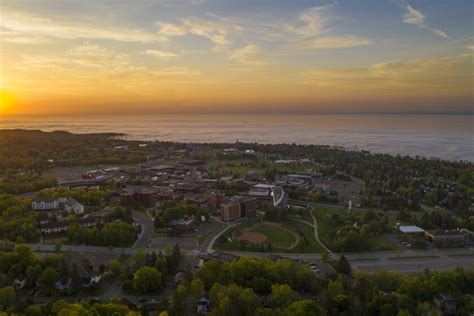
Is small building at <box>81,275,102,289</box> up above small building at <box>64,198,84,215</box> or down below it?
below

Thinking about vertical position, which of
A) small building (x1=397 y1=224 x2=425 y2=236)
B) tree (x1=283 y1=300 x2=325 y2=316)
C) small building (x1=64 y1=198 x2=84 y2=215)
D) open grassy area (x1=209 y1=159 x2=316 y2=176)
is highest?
open grassy area (x1=209 y1=159 x2=316 y2=176)

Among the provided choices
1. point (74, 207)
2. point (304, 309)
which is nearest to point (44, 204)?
point (74, 207)

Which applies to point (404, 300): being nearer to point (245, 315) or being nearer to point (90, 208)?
point (245, 315)

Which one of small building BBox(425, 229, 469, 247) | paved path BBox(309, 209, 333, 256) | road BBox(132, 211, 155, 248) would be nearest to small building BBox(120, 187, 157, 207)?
road BBox(132, 211, 155, 248)

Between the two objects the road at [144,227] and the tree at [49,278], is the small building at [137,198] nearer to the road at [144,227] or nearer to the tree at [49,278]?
the road at [144,227]

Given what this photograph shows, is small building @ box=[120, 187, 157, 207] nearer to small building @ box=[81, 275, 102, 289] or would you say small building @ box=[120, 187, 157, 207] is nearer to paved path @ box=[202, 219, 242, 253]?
paved path @ box=[202, 219, 242, 253]
